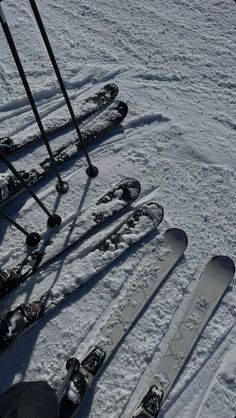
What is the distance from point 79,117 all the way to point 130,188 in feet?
3.74

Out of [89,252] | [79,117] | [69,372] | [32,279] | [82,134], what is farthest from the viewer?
[79,117]

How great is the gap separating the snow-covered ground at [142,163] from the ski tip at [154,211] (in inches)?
3.8

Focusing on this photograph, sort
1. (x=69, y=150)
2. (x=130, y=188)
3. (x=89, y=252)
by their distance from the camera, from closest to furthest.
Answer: (x=89, y=252) < (x=130, y=188) < (x=69, y=150)

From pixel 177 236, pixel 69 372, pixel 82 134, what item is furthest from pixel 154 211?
pixel 69 372

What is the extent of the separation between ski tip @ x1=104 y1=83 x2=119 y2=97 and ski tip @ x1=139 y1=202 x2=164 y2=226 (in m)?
1.60

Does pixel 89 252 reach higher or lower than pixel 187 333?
higher

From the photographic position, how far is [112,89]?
16.2 ft

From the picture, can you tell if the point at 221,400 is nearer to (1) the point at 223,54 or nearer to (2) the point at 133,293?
(2) the point at 133,293

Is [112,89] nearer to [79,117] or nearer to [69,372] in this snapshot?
[79,117]

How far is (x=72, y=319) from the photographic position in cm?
359

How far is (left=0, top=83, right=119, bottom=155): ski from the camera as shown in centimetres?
445

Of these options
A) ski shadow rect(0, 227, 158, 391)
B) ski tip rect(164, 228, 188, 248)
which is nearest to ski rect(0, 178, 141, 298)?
ski shadow rect(0, 227, 158, 391)

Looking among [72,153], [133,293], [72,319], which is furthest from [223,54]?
[72,319]

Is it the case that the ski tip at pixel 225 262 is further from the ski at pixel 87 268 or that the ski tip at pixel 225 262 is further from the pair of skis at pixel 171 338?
the ski at pixel 87 268
